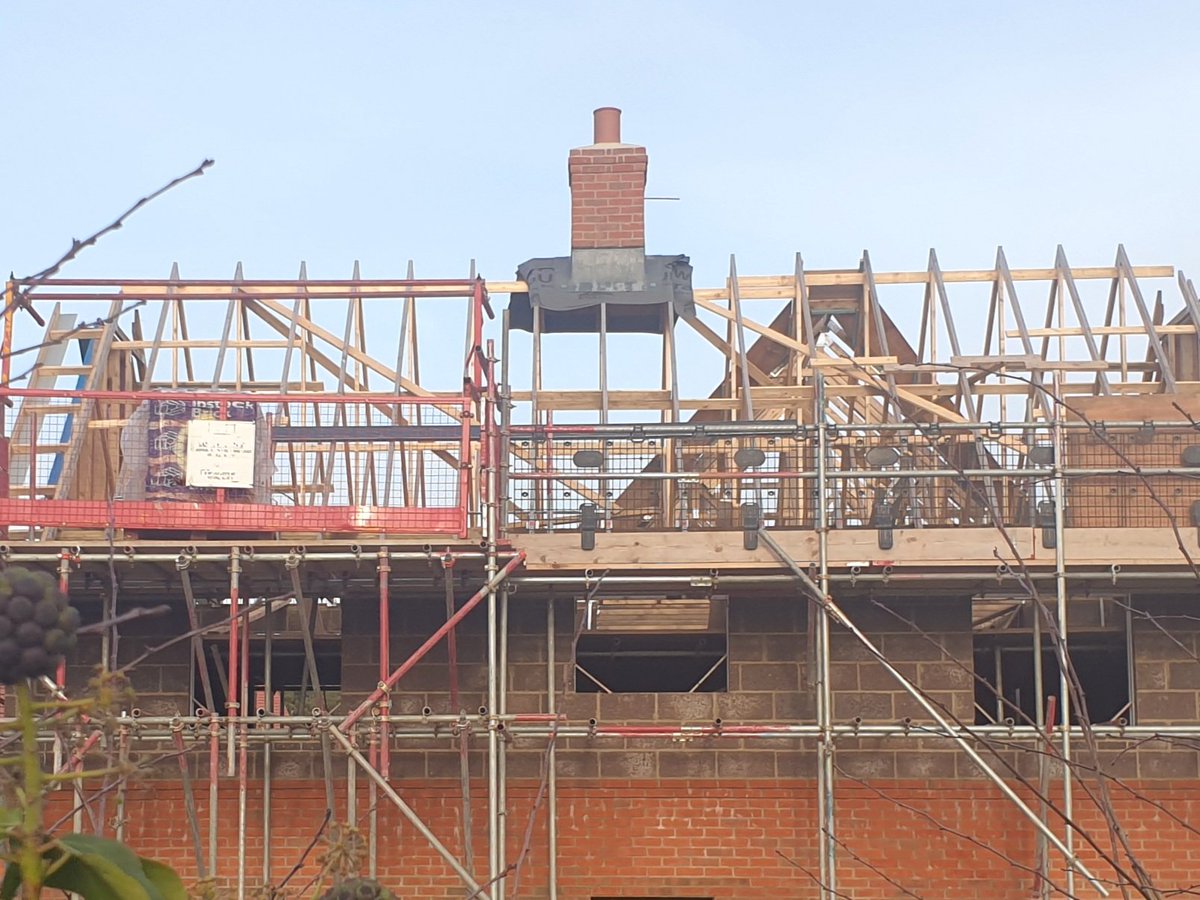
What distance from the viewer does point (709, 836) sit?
15.7 m

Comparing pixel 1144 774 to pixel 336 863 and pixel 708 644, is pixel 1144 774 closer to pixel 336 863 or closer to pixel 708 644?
pixel 708 644

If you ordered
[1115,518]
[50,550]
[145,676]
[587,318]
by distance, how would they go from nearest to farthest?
[50,550] → [1115,518] → [145,676] → [587,318]

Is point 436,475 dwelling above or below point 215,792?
above

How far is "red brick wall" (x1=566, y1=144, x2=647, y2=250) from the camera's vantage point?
62.1ft

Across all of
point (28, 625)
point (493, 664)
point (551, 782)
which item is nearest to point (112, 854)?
point (28, 625)

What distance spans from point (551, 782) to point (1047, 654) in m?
5.12

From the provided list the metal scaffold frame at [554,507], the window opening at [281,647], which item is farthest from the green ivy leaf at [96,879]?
the window opening at [281,647]

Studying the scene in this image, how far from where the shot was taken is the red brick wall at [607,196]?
18938 mm

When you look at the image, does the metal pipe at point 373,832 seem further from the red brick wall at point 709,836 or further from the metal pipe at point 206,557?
the metal pipe at point 206,557

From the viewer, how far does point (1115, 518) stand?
1520 cm

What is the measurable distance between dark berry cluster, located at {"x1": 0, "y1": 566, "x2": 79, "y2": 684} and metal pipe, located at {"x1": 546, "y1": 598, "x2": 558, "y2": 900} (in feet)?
42.0

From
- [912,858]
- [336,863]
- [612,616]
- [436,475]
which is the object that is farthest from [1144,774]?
[336,863]

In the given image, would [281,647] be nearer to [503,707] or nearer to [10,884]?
[503,707]

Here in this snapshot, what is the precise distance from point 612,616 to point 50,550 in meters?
5.31
